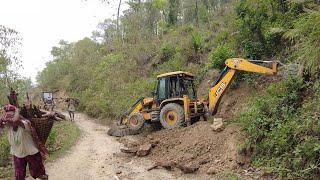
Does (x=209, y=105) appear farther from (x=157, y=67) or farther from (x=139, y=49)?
(x=139, y=49)

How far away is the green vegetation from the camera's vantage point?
7.49 meters

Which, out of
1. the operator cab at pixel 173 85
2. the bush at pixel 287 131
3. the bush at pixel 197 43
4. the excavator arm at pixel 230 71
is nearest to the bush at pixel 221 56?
the operator cab at pixel 173 85

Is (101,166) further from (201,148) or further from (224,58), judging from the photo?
(224,58)

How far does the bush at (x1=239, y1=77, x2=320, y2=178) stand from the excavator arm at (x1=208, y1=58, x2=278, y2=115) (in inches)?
90.0

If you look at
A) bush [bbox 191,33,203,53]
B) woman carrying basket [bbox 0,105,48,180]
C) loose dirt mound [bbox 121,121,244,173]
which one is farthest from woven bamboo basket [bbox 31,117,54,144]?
bush [bbox 191,33,203,53]

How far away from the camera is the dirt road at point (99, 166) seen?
8945 millimetres

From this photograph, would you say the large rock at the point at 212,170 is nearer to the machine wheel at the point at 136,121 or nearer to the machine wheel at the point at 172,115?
the machine wheel at the point at 172,115

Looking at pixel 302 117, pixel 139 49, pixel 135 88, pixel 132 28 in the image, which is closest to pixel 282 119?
pixel 302 117

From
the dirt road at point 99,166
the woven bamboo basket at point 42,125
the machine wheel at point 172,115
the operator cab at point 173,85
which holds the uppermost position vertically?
the operator cab at point 173,85

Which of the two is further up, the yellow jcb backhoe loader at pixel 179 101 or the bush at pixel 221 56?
the bush at pixel 221 56

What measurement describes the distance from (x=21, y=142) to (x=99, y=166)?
12.9 ft

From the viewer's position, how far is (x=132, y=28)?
3488cm

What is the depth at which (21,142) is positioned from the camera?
646 cm

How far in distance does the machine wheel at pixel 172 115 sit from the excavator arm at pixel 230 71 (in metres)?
1.17
